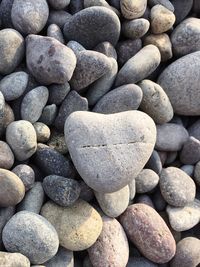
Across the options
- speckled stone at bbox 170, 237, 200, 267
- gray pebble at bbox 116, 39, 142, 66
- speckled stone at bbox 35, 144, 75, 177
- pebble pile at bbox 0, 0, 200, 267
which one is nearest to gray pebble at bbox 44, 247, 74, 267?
pebble pile at bbox 0, 0, 200, 267

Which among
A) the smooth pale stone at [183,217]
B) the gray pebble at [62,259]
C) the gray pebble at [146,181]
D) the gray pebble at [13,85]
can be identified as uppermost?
the gray pebble at [13,85]

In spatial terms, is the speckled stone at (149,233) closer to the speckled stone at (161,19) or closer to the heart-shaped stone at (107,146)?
the heart-shaped stone at (107,146)

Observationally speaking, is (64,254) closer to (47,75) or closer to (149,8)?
(47,75)

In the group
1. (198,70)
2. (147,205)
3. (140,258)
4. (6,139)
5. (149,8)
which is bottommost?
(140,258)

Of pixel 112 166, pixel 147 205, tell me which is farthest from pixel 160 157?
pixel 112 166

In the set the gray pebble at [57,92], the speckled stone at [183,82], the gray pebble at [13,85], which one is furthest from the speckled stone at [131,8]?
the gray pebble at [13,85]

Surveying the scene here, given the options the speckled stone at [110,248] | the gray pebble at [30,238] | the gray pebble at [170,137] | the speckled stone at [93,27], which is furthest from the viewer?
the gray pebble at [170,137]

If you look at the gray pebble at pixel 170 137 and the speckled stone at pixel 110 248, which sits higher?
the gray pebble at pixel 170 137
